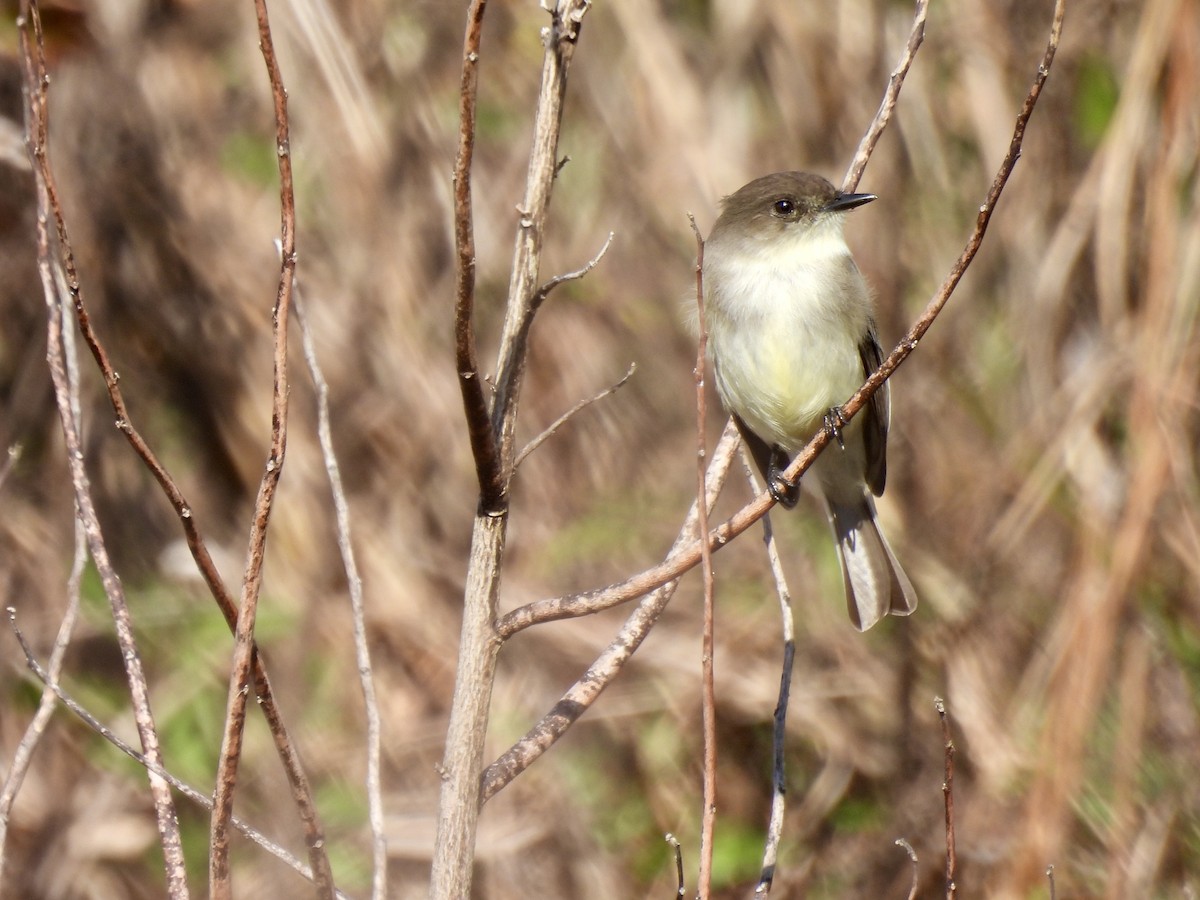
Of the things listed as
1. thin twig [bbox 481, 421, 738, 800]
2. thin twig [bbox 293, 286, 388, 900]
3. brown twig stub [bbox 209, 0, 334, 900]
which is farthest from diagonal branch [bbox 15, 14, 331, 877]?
thin twig [bbox 481, 421, 738, 800]

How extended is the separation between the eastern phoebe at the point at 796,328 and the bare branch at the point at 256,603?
1.89 m

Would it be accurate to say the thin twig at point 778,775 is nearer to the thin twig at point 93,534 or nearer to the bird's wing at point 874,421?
the thin twig at point 93,534

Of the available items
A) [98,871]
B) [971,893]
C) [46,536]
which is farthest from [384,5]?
[971,893]

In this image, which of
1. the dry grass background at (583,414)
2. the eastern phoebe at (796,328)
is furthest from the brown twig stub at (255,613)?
the dry grass background at (583,414)

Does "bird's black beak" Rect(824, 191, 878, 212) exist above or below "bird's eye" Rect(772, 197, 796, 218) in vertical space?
below

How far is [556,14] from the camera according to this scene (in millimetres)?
1938

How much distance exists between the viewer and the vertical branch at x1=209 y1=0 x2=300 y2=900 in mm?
1614

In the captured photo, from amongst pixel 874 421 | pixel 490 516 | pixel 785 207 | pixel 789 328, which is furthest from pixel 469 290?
pixel 874 421

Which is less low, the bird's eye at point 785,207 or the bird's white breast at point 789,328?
the bird's eye at point 785,207

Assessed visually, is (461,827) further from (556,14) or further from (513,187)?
(513,187)

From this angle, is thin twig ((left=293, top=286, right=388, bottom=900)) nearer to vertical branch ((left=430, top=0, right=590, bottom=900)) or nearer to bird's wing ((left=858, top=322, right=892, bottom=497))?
vertical branch ((left=430, top=0, right=590, bottom=900))

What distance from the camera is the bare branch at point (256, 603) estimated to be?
5.30ft

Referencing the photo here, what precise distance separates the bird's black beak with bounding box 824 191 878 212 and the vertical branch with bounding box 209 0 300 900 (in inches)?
66.9

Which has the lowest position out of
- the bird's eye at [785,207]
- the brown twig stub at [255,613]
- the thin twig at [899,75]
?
the brown twig stub at [255,613]
